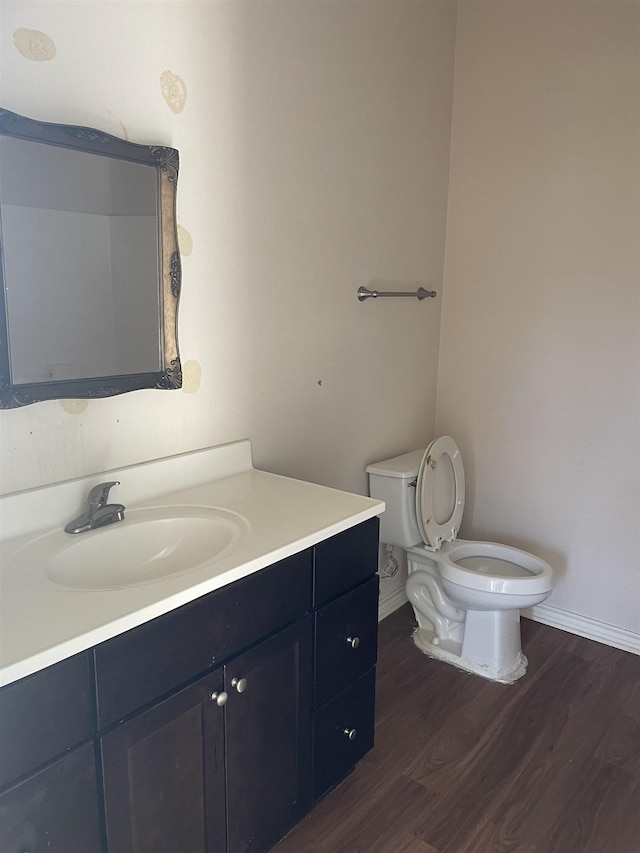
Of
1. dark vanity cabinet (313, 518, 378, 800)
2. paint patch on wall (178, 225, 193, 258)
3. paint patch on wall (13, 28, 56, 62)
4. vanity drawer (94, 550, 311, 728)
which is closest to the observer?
vanity drawer (94, 550, 311, 728)

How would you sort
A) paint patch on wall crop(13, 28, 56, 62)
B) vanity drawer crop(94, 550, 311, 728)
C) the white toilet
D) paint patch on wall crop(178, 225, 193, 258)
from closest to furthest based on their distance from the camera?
1. vanity drawer crop(94, 550, 311, 728)
2. paint patch on wall crop(13, 28, 56, 62)
3. paint patch on wall crop(178, 225, 193, 258)
4. the white toilet

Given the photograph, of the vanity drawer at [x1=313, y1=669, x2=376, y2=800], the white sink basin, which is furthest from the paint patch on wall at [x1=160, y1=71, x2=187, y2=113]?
the vanity drawer at [x1=313, y1=669, x2=376, y2=800]

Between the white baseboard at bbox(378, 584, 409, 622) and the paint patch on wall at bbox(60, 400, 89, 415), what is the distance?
1.63 m

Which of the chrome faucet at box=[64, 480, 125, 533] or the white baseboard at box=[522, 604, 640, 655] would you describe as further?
the white baseboard at box=[522, 604, 640, 655]

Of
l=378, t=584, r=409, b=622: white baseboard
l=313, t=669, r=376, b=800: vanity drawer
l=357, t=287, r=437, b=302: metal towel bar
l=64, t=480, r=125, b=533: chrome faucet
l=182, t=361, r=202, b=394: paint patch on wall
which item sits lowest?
l=378, t=584, r=409, b=622: white baseboard

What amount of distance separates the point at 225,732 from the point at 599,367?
1.94m

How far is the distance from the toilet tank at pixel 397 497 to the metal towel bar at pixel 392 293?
645 millimetres

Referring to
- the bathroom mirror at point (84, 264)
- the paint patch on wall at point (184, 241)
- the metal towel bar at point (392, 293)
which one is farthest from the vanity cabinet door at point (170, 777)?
the metal towel bar at point (392, 293)

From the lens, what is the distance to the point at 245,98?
1757mm

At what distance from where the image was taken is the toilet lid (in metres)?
2.38

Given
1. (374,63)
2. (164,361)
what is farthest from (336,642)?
(374,63)

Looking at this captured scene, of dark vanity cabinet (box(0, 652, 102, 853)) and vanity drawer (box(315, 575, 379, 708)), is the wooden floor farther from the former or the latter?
dark vanity cabinet (box(0, 652, 102, 853))

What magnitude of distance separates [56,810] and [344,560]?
2.57 feet

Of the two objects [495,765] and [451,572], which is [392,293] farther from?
[495,765]
